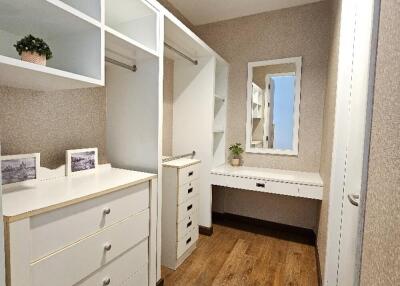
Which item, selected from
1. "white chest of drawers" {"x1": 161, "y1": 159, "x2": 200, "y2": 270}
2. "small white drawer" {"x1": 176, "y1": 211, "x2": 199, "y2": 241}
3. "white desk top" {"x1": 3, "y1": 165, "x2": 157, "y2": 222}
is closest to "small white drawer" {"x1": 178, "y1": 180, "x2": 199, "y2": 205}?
"white chest of drawers" {"x1": 161, "y1": 159, "x2": 200, "y2": 270}

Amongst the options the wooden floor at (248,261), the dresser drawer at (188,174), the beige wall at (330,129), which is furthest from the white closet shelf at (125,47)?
the wooden floor at (248,261)

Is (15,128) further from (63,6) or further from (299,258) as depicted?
(299,258)

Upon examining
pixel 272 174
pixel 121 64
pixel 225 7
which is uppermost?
pixel 225 7

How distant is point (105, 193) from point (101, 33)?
0.83 m

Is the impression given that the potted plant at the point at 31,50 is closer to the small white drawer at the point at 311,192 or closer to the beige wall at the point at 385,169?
the beige wall at the point at 385,169

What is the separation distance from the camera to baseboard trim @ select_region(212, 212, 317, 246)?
8.29 ft

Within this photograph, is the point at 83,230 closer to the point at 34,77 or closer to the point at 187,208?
the point at 34,77

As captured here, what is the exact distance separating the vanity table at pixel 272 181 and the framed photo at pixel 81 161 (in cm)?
128

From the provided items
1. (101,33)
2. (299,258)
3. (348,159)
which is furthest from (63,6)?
(299,258)

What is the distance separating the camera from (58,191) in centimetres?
110

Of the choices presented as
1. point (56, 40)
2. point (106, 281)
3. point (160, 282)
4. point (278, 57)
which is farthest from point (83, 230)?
point (278, 57)

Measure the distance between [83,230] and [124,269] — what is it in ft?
1.48

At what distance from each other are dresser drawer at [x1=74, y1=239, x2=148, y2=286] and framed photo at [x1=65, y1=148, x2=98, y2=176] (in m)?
0.62

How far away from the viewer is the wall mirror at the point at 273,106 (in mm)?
2555
